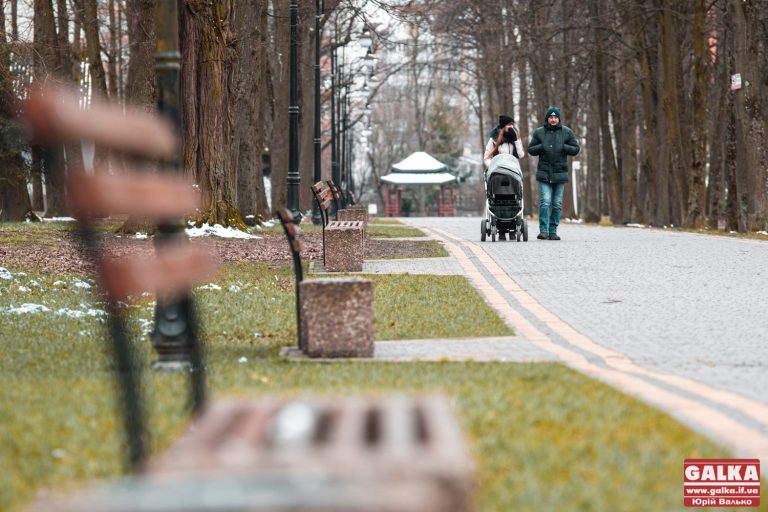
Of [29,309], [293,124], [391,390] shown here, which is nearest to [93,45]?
[293,124]

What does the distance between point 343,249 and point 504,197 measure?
21.6 ft

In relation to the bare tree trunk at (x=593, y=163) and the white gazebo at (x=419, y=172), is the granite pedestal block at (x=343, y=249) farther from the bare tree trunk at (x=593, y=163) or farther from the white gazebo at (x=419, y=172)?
the white gazebo at (x=419, y=172)

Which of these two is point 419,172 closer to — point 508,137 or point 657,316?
point 508,137

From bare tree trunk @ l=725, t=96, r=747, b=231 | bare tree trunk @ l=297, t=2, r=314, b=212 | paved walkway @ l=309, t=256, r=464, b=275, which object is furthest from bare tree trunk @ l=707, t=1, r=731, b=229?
paved walkway @ l=309, t=256, r=464, b=275

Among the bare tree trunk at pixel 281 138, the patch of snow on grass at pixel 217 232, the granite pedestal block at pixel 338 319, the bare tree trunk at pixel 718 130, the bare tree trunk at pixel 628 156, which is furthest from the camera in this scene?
the bare tree trunk at pixel 628 156

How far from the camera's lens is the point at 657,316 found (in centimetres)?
1192

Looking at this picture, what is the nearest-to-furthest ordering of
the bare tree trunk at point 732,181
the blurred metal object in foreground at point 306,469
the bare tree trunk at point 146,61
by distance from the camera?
the blurred metal object in foreground at point 306,469, the bare tree trunk at point 146,61, the bare tree trunk at point 732,181

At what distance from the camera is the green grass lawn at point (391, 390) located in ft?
16.5

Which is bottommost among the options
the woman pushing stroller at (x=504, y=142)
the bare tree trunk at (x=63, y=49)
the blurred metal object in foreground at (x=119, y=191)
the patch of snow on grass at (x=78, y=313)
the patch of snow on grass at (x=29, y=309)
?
the patch of snow on grass at (x=78, y=313)

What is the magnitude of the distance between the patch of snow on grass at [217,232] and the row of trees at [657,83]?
1144 cm

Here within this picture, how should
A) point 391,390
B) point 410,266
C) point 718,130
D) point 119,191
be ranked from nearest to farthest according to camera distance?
point 119,191
point 391,390
point 410,266
point 718,130

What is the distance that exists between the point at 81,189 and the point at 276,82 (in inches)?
1518

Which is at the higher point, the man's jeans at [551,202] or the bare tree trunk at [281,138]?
the bare tree trunk at [281,138]

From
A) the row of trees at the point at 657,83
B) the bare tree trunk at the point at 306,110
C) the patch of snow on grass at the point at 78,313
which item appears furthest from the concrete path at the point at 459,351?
the bare tree trunk at the point at 306,110
